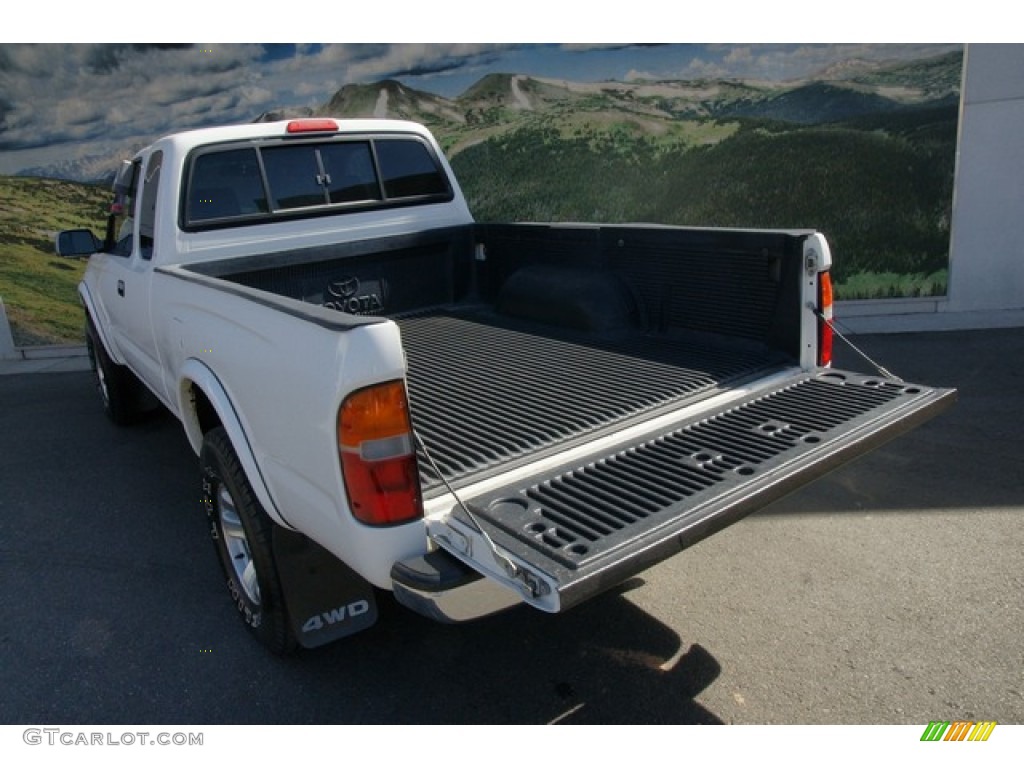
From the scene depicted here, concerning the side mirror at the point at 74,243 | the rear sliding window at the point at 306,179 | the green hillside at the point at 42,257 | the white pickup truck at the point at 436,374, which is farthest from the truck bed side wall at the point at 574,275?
the green hillside at the point at 42,257

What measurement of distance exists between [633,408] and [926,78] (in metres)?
7.91

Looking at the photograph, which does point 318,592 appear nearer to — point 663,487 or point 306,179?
point 663,487

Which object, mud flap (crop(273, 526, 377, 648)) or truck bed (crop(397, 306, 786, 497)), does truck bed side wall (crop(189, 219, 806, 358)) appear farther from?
mud flap (crop(273, 526, 377, 648))

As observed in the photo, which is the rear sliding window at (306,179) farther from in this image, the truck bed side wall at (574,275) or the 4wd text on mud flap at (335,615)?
the 4wd text on mud flap at (335,615)

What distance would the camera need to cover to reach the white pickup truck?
2082mm

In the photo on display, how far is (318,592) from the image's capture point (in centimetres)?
270

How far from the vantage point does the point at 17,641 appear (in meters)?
3.20

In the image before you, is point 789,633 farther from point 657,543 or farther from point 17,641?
point 17,641

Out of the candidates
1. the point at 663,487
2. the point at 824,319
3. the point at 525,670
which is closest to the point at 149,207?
the point at 525,670

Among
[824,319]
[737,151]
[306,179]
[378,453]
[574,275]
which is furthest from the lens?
[737,151]

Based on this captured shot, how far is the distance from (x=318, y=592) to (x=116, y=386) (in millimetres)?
3833

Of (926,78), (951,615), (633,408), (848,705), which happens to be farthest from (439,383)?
(926,78)

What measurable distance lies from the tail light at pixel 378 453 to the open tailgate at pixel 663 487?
16 centimetres

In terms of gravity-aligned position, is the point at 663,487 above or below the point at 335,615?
above
